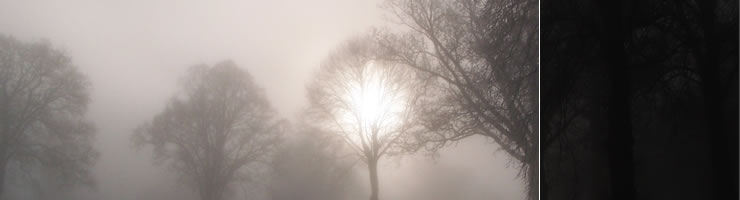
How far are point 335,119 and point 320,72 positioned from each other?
235 millimetres

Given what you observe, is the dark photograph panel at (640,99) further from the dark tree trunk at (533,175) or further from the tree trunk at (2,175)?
the tree trunk at (2,175)

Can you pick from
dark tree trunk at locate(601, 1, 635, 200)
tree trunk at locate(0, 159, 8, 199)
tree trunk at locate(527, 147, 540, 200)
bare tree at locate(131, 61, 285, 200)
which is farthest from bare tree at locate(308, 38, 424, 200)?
tree trunk at locate(0, 159, 8, 199)

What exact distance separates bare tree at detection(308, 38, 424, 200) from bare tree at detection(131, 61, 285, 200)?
0.81 ft

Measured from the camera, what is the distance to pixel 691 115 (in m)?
2.29

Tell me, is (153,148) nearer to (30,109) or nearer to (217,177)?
(217,177)

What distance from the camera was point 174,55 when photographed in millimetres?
2992

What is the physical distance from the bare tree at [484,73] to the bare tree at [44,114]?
1530 mm

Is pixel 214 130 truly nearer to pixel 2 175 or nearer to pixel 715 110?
pixel 2 175

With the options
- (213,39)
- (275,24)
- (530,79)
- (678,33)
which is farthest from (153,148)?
(678,33)

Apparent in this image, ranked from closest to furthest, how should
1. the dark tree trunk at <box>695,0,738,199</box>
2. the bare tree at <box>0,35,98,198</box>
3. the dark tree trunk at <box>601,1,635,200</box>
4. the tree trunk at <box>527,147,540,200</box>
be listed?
the dark tree trunk at <box>695,0,738,199</box> < the dark tree trunk at <box>601,1,635,200</box> < the tree trunk at <box>527,147,540,200</box> < the bare tree at <box>0,35,98,198</box>

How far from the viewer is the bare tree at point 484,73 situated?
2969 mm

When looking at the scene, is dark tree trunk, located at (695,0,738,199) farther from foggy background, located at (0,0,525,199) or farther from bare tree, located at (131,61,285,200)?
bare tree, located at (131,61,285,200)

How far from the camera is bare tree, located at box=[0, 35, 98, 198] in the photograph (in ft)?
9.91

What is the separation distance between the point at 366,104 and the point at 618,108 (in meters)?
1.12
